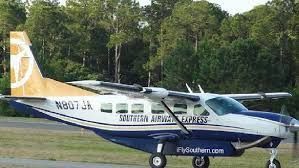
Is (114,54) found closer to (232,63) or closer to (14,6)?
(14,6)

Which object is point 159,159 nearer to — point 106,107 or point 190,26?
point 106,107

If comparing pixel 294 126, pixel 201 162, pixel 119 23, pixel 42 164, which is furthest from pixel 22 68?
pixel 119 23

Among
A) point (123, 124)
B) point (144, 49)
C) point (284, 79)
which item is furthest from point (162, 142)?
point (144, 49)

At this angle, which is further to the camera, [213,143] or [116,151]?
[116,151]

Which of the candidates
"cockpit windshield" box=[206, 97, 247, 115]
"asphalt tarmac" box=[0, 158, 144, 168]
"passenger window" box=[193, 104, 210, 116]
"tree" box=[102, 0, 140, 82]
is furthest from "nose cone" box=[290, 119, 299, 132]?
"tree" box=[102, 0, 140, 82]

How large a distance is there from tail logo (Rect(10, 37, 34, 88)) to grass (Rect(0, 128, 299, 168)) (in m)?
2.59

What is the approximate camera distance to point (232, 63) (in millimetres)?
61562

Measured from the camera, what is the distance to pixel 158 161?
22.2 m

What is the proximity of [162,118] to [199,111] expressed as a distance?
122 cm

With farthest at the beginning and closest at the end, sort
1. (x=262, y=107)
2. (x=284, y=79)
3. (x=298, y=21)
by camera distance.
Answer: (x=298, y=21)
(x=284, y=79)
(x=262, y=107)

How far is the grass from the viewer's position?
25141 millimetres

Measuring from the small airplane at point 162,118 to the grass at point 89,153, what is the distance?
4.94 feet

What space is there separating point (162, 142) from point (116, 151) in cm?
711

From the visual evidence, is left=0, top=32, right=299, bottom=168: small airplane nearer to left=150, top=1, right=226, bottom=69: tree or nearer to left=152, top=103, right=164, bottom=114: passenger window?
left=152, top=103, right=164, bottom=114: passenger window
